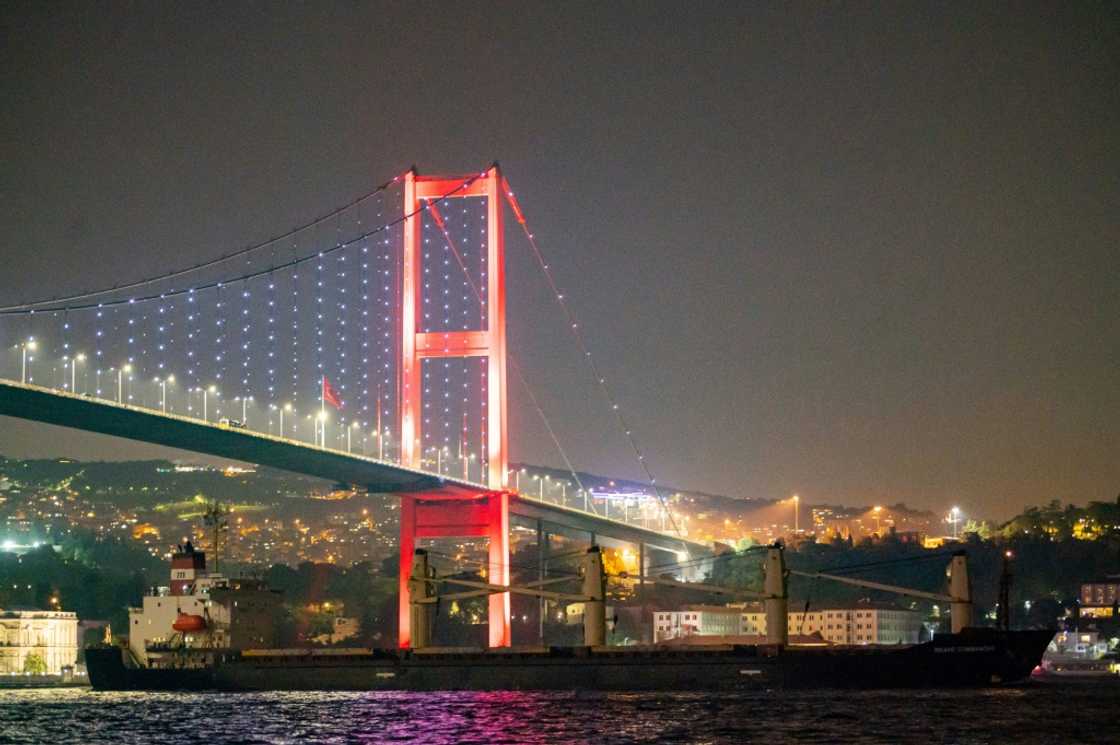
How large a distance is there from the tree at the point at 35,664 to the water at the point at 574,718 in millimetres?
23430

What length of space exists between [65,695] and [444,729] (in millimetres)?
22641

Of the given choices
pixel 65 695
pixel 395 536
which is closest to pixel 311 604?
pixel 65 695

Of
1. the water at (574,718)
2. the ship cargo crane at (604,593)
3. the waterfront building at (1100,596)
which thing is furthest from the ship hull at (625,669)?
the waterfront building at (1100,596)

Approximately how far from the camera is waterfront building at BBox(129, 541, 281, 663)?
58375mm

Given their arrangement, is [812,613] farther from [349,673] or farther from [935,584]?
[349,673]

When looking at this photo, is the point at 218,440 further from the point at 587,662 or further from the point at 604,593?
the point at 587,662

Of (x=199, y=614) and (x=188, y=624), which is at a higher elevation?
(x=199, y=614)

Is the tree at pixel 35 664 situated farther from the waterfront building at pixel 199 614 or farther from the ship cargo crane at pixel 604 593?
the ship cargo crane at pixel 604 593

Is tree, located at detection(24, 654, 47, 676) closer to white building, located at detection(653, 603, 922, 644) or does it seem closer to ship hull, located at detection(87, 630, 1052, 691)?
ship hull, located at detection(87, 630, 1052, 691)

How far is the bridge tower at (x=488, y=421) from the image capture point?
2576 inches

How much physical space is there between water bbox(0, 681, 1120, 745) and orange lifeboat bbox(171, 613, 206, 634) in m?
2.68

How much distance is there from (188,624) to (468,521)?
12.4 meters

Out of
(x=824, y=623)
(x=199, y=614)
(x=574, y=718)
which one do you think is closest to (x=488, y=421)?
(x=199, y=614)

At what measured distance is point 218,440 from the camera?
190ft
